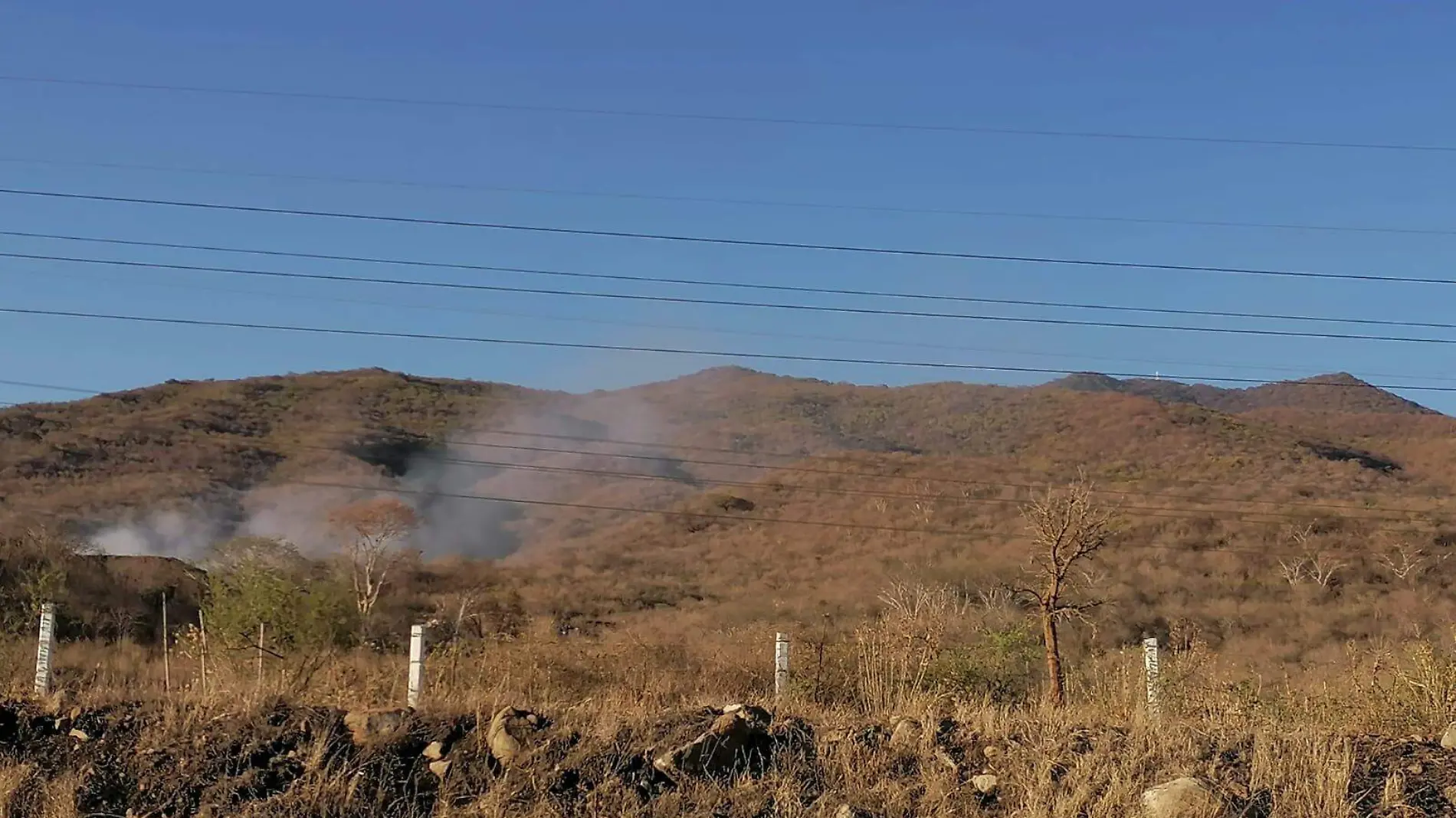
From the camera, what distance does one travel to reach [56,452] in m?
68.1

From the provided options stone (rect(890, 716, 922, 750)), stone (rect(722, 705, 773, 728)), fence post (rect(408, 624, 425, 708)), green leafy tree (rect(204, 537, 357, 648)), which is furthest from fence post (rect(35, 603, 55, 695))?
stone (rect(890, 716, 922, 750))

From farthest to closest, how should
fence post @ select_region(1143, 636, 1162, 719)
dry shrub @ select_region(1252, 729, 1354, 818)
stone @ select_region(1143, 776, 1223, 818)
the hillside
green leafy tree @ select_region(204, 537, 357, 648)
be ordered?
the hillside → green leafy tree @ select_region(204, 537, 357, 648) → fence post @ select_region(1143, 636, 1162, 719) → dry shrub @ select_region(1252, 729, 1354, 818) → stone @ select_region(1143, 776, 1223, 818)

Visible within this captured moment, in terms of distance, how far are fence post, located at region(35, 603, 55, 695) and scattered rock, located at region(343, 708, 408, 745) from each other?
8.70ft

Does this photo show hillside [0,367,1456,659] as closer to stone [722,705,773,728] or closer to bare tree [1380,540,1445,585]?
bare tree [1380,540,1445,585]

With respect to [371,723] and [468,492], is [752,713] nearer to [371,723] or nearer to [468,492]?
[371,723]

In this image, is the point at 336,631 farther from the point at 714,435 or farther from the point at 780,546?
the point at 714,435

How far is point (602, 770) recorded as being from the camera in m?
7.94

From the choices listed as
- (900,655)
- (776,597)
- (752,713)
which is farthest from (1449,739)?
(776,597)

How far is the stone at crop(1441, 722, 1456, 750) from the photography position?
9211 mm

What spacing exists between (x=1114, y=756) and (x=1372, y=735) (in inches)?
109

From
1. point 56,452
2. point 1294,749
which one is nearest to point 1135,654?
point 1294,749

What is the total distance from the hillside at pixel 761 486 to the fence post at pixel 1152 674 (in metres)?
23.6

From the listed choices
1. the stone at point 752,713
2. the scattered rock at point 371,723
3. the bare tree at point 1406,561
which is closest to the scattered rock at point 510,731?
the scattered rock at point 371,723

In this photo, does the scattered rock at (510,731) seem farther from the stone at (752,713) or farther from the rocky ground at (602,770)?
the stone at (752,713)
